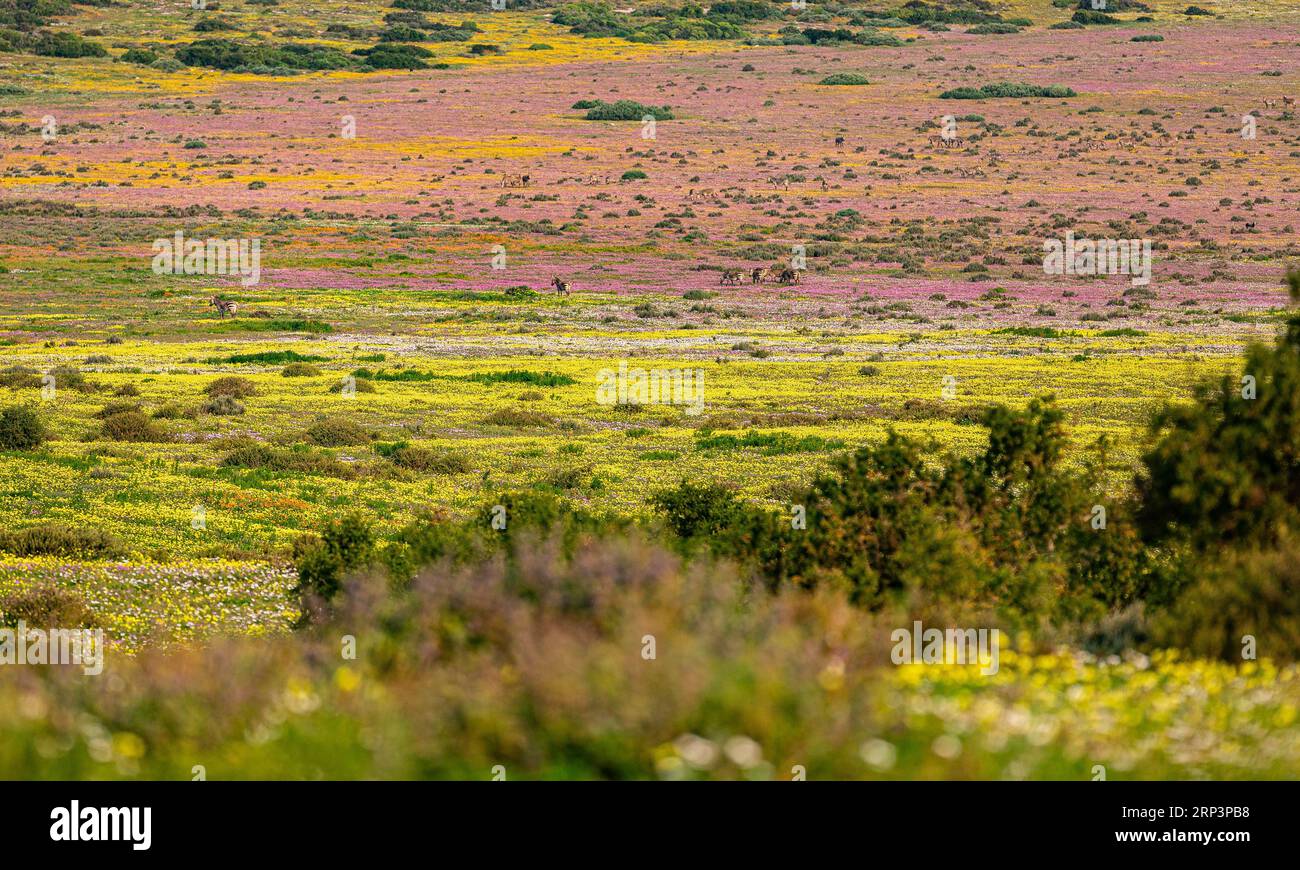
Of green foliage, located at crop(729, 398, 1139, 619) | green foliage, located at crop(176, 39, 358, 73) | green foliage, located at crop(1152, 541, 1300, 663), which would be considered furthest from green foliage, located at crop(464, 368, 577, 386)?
green foliage, located at crop(176, 39, 358, 73)

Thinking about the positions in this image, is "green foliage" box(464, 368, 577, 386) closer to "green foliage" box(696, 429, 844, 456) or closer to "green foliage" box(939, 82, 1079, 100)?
"green foliage" box(696, 429, 844, 456)

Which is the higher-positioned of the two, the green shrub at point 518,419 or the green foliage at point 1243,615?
the green foliage at point 1243,615

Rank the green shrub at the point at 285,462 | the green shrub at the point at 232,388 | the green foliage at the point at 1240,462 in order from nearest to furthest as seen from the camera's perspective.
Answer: the green foliage at the point at 1240,462, the green shrub at the point at 285,462, the green shrub at the point at 232,388

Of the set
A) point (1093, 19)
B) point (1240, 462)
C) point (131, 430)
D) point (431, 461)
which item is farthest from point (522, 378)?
point (1093, 19)

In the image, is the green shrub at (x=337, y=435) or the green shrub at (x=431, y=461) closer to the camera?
the green shrub at (x=431, y=461)

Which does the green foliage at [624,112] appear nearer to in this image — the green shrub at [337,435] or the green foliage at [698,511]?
the green shrub at [337,435]

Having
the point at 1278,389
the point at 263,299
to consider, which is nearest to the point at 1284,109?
the point at 263,299

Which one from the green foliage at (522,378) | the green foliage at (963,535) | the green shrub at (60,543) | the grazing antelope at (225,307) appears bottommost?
the green foliage at (522,378)

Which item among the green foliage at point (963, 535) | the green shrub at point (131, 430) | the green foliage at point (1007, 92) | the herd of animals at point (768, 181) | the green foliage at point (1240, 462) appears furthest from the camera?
the green foliage at point (1007, 92)

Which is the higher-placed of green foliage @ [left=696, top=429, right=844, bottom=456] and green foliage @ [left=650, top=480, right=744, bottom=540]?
green foliage @ [left=650, top=480, right=744, bottom=540]
